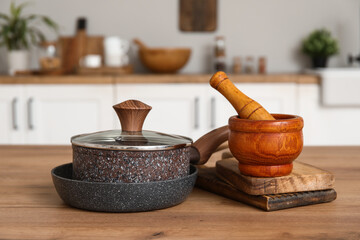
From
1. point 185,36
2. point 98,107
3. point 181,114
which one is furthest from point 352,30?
point 98,107

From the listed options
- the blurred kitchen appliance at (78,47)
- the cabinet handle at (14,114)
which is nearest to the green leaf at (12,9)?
the blurred kitchen appliance at (78,47)

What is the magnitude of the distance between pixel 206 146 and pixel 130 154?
0.27 meters

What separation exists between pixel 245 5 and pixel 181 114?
1.16 metres

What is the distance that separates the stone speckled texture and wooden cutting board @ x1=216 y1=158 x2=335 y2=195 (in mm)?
102

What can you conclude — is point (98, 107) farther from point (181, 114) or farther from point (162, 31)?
point (162, 31)

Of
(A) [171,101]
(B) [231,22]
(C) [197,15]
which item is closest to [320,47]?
(B) [231,22]

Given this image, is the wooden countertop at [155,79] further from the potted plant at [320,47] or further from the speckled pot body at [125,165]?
the speckled pot body at [125,165]

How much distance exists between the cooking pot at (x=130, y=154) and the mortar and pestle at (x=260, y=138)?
90mm

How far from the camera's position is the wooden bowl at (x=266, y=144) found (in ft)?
2.58

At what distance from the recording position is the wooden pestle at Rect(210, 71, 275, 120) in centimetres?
81

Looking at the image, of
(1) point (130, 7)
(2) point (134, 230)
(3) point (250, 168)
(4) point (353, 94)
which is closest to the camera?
(2) point (134, 230)

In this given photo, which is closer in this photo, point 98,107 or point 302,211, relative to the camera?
point 302,211

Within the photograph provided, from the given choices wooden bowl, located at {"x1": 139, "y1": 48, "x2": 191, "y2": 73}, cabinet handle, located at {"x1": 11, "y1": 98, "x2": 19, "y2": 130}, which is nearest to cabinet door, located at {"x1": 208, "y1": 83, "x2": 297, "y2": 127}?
wooden bowl, located at {"x1": 139, "y1": 48, "x2": 191, "y2": 73}

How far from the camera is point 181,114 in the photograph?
10.1 ft
